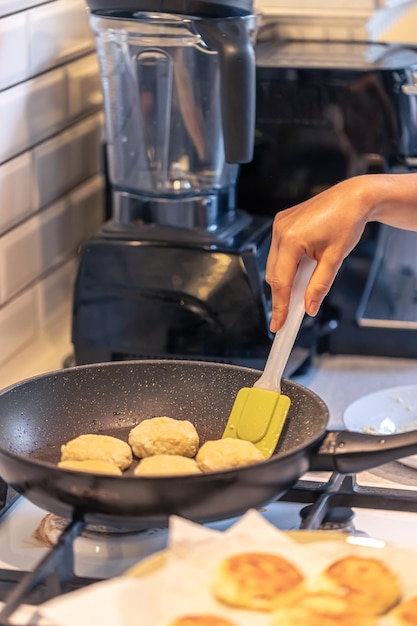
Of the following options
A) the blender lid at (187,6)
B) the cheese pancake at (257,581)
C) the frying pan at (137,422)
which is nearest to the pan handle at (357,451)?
the frying pan at (137,422)

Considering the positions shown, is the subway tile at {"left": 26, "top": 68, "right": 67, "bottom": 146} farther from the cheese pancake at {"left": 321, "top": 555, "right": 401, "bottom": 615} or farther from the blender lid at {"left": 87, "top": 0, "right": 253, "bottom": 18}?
the cheese pancake at {"left": 321, "top": 555, "right": 401, "bottom": 615}

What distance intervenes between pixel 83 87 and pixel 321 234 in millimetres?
581

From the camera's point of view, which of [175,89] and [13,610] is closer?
[13,610]

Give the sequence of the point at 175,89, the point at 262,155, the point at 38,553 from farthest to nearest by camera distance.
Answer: the point at 262,155 → the point at 175,89 → the point at 38,553

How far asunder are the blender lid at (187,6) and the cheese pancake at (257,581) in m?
0.54

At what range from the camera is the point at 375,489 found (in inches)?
31.5

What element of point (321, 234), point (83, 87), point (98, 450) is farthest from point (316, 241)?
point (83, 87)

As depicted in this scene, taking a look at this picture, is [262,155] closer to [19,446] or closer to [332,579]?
[19,446]

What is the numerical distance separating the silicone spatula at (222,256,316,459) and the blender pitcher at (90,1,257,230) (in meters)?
0.26

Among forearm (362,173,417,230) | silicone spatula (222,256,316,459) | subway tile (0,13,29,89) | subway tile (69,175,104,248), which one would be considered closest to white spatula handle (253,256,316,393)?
silicone spatula (222,256,316,459)

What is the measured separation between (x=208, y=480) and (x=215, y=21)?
0.51 m

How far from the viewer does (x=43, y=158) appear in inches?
45.6

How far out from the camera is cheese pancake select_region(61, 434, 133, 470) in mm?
731

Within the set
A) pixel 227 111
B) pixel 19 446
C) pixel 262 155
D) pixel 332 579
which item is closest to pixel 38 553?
pixel 19 446
